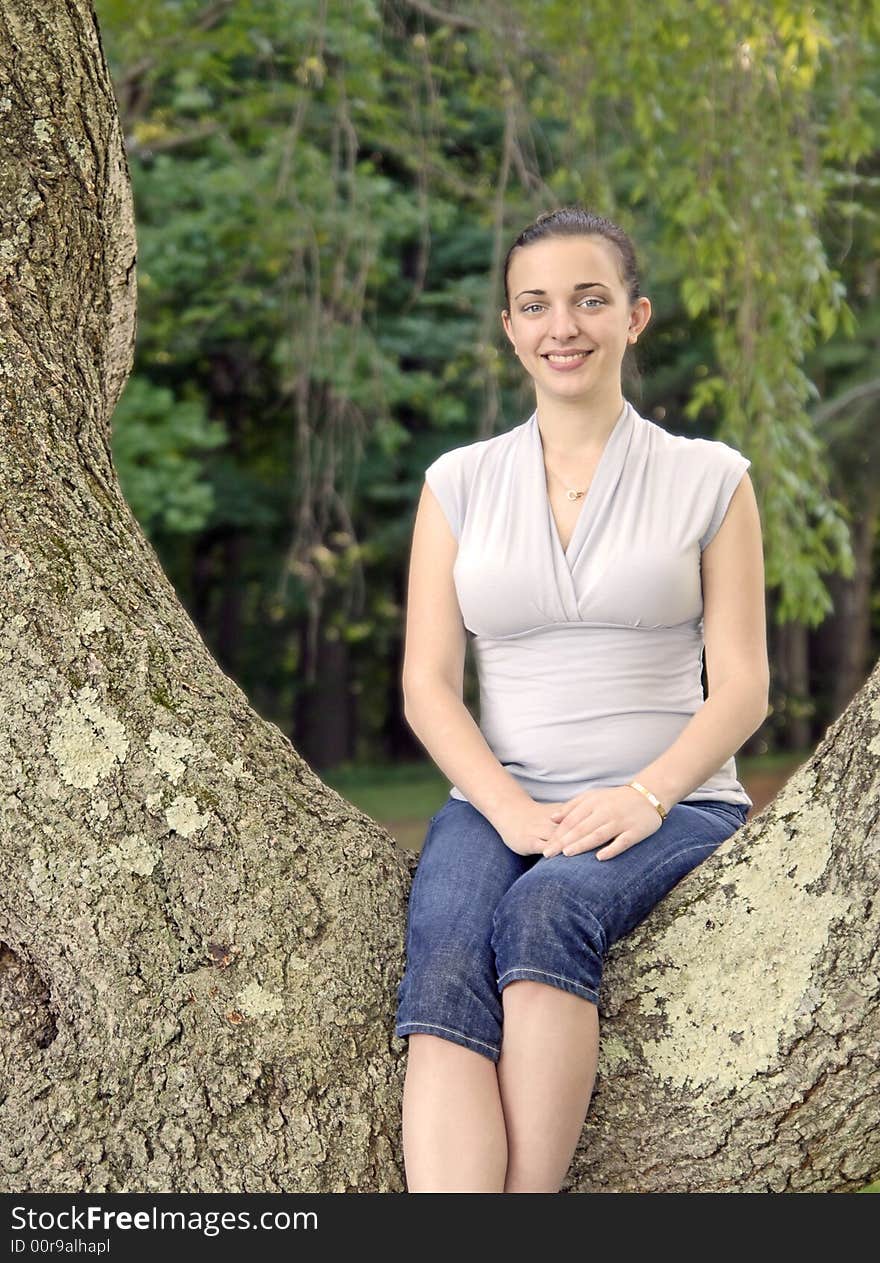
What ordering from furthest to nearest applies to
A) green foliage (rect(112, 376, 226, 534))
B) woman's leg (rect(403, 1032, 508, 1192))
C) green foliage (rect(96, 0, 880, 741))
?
green foliage (rect(112, 376, 226, 534)) < green foliage (rect(96, 0, 880, 741)) < woman's leg (rect(403, 1032, 508, 1192))

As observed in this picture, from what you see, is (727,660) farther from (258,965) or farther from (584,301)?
(258,965)

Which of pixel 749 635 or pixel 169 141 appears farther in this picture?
pixel 169 141

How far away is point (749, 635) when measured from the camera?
2.29 m

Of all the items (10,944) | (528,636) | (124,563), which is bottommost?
(10,944)

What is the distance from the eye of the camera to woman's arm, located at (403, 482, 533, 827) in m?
2.31

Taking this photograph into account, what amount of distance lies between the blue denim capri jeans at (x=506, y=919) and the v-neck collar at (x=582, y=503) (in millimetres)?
437

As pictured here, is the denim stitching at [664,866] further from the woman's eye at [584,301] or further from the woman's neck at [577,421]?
the woman's eye at [584,301]

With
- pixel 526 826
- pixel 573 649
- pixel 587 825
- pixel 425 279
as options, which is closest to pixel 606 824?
pixel 587 825

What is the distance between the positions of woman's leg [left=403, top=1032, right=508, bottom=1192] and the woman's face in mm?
1119

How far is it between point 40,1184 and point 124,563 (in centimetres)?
95

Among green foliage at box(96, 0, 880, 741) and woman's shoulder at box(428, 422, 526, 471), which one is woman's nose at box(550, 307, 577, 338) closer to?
woman's shoulder at box(428, 422, 526, 471)

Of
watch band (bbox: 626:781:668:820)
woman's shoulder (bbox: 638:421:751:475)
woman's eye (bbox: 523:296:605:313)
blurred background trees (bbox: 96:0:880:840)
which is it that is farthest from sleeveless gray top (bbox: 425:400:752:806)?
blurred background trees (bbox: 96:0:880:840)

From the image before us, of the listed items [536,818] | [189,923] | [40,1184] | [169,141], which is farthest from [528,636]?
[169,141]

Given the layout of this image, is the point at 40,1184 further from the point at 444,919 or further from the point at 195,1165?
the point at 444,919
